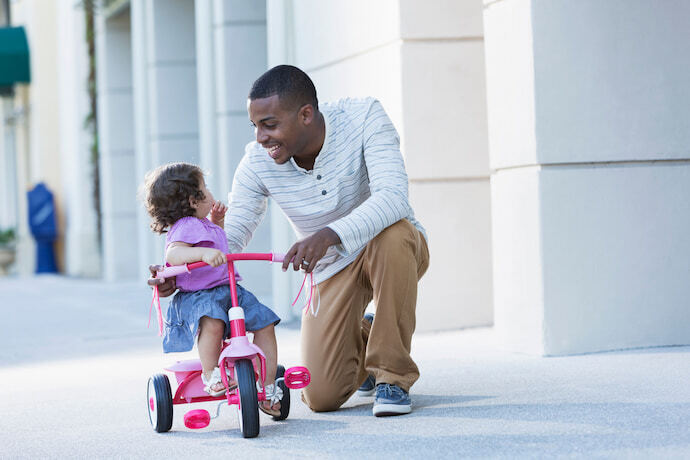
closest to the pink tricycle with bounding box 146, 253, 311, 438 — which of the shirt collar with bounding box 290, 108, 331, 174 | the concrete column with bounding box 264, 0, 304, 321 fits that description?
the shirt collar with bounding box 290, 108, 331, 174

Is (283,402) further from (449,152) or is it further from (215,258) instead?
(449,152)

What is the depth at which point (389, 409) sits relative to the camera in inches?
151

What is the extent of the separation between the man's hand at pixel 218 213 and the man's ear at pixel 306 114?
0.43 m

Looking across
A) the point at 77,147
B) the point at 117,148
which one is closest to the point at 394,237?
the point at 117,148

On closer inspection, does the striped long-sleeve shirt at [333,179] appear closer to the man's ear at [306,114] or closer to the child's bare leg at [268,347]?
the man's ear at [306,114]

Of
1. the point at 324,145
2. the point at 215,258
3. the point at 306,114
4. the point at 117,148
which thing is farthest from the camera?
the point at 117,148

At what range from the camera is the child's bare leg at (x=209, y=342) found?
12.2ft

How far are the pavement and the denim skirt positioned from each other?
0.34 metres

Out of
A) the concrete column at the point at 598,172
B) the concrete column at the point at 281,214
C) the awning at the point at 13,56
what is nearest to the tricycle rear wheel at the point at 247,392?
the concrete column at the point at 598,172

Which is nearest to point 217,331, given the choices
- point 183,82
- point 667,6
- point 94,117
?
point 667,6

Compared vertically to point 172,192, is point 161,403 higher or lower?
lower

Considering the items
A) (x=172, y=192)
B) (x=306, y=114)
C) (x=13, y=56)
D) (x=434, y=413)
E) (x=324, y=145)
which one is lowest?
(x=434, y=413)

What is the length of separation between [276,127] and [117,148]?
36.9 ft

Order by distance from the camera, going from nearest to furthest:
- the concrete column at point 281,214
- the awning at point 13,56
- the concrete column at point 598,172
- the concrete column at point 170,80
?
the concrete column at point 598,172 < the concrete column at point 281,214 < the concrete column at point 170,80 < the awning at point 13,56
